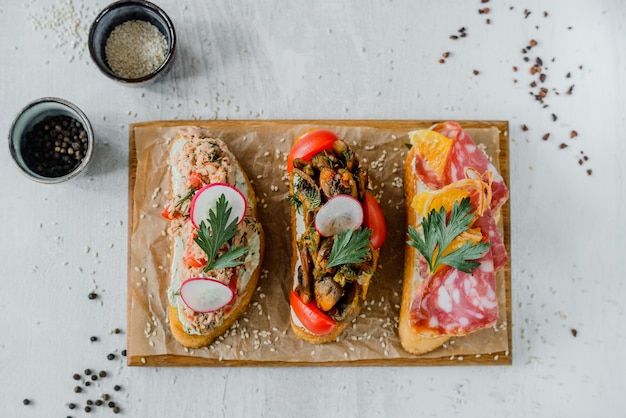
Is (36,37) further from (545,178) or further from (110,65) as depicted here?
(545,178)

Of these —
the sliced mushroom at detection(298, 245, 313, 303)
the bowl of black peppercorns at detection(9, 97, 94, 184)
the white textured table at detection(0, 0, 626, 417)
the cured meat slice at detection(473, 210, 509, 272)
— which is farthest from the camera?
the white textured table at detection(0, 0, 626, 417)

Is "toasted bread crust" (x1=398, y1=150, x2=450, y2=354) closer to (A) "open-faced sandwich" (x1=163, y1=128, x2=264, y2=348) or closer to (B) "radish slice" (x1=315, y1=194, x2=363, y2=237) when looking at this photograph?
(B) "radish slice" (x1=315, y1=194, x2=363, y2=237)

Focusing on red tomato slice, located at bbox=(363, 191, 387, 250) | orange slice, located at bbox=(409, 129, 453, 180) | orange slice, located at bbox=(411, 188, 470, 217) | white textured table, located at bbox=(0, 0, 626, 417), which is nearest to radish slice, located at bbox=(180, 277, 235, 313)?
white textured table, located at bbox=(0, 0, 626, 417)

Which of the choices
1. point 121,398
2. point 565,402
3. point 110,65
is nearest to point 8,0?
point 110,65

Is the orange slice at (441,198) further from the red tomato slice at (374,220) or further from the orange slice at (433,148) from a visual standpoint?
the red tomato slice at (374,220)

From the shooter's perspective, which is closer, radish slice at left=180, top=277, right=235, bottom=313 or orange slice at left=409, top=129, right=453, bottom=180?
radish slice at left=180, top=277, right=235, bottom=313

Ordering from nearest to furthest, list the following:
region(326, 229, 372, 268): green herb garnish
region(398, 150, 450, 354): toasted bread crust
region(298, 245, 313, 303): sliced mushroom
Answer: region(326, 229, 372, 268): green herb garnish
region(298, 245, 313, 303): sliced mushroom
region(398, 150, 450, 354): toasted bread crust

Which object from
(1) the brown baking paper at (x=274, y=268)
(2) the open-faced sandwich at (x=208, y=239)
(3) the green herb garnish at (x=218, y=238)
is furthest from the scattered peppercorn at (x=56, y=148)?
(3) the green herb garnish at (x=218, y=238)

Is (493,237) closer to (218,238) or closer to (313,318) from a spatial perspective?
(313,318)
